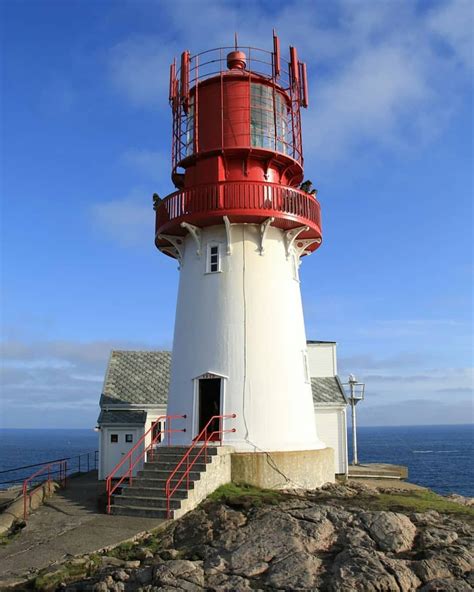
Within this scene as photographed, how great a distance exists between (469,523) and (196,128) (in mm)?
12563

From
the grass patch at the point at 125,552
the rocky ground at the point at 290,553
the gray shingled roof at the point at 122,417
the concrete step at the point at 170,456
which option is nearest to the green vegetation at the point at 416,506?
the rocky ground at the point at 290,553

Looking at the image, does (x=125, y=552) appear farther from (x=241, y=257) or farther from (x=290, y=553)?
(x=241, y=257)

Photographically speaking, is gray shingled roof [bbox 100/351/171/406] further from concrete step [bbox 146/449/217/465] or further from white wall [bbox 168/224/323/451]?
concrete step [bbox 146/449/217/465]

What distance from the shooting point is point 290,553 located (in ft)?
34.2

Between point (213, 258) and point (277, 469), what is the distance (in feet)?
20.5

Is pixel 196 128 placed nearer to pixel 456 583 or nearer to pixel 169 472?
pixel 169 472

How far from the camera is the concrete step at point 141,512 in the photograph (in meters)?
12.9

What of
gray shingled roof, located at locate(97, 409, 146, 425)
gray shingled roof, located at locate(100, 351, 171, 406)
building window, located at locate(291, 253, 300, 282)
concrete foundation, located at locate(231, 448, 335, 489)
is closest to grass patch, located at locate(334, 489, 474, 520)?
concrete foundation, located at locate(231, 448, 335, 489)

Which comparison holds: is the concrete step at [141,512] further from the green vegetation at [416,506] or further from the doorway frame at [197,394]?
the green vegetation at [416,506]

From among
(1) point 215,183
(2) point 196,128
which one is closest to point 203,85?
(2) point 196,128

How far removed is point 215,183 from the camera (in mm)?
16672

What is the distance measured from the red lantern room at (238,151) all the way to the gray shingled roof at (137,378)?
25.3ft

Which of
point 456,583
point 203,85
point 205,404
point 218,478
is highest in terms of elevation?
point 203,85

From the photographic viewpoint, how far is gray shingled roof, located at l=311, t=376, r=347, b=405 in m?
24.0
